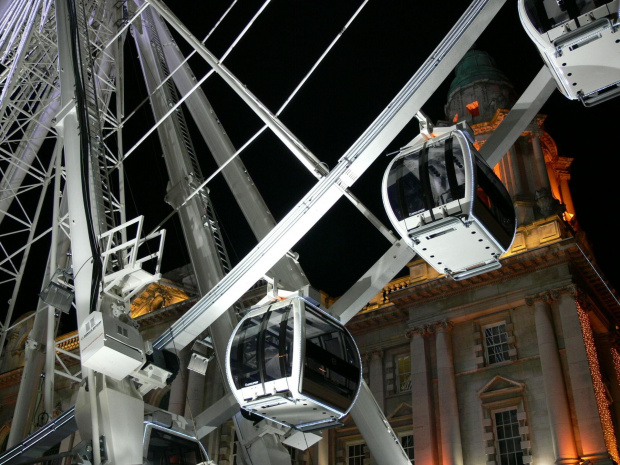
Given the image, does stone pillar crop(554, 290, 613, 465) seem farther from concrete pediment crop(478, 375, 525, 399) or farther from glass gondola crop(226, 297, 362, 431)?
glass gondola crop(226, 297, 362, 431)

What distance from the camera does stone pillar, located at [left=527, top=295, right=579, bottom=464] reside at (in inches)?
1110

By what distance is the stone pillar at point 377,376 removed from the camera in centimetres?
3638

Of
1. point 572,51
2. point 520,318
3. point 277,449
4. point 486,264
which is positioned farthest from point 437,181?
point 520,318

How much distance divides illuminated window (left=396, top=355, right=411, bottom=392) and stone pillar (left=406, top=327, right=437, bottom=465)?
172 centimetres

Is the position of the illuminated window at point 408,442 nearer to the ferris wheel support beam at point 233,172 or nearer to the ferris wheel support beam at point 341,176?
the ferris wheel support beam at point 233,172

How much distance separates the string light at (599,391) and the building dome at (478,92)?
16150 mm

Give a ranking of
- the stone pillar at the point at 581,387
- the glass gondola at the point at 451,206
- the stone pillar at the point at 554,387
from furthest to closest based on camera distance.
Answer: the stone pillar at the point at 554,387
the stone pillar at the point at 581,387
the glass gondola at the point at 451,206

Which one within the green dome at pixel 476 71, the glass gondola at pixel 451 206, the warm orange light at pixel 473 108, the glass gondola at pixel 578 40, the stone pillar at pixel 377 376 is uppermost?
the green dome at pixel 476 71

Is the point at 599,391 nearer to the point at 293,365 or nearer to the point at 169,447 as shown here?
the point at 169,447

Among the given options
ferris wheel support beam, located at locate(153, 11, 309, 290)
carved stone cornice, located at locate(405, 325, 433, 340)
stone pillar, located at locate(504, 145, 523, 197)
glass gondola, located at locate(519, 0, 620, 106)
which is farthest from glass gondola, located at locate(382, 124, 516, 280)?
stone pillar, located at locate(504, 145, 523, 197)

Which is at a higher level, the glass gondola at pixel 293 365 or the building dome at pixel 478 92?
the building dome at pixel 478 92

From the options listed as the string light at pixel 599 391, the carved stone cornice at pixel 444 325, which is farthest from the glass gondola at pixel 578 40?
the carved stone cornice at pixel 444 325

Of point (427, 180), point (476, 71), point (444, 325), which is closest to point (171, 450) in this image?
point (427, 180)

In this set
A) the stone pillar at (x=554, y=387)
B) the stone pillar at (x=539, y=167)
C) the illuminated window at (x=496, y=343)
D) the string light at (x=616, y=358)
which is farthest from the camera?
the stone pillar at (x=539, y=167)
